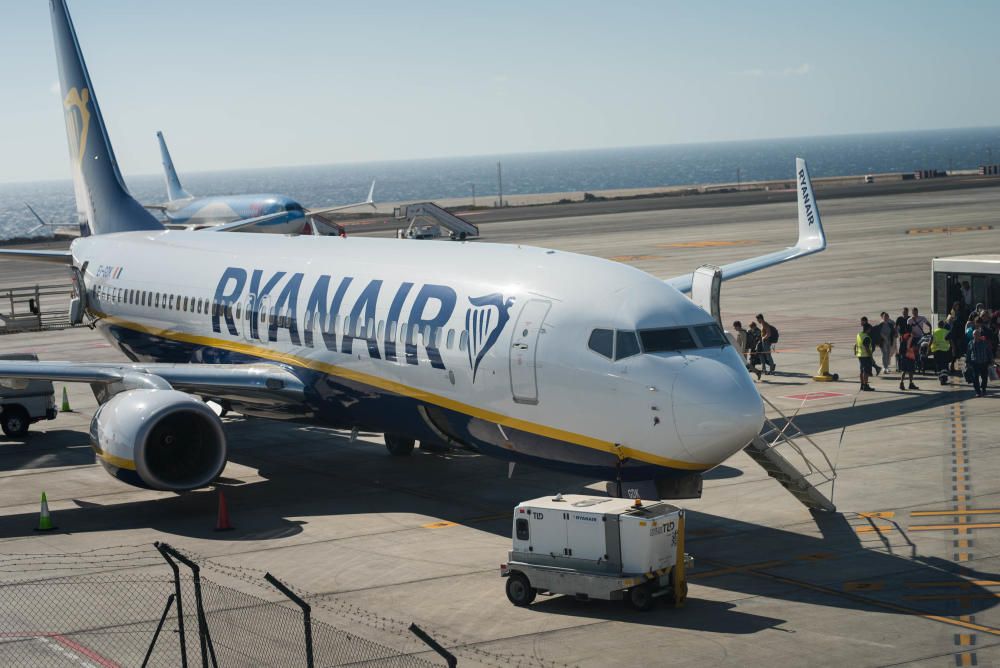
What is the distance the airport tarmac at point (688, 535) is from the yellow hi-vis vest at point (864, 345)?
1215 mm

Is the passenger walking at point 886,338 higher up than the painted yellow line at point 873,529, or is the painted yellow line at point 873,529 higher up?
the passenger walking at point 886,338

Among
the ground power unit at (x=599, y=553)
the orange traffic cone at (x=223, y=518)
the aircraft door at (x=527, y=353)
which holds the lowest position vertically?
the orange traffic cone at (x=223, y=518)

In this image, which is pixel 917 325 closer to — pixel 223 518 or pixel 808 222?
pixel 808 222

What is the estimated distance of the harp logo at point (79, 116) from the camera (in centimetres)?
4009

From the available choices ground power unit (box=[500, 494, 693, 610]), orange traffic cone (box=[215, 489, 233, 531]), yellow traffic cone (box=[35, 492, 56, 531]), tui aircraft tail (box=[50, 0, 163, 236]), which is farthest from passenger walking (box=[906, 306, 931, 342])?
yellow traffic cone (box=[35, 492, 56, 531])

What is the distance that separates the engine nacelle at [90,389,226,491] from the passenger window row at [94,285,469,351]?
3.47 m

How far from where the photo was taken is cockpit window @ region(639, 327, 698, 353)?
21609 mm

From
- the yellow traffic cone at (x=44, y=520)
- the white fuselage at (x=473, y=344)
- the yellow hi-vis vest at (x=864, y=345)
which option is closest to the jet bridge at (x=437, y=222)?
the yellow hi-vis vest at (x=864, y=345)

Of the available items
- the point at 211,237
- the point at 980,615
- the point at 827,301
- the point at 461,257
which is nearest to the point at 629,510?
the point at 980,615

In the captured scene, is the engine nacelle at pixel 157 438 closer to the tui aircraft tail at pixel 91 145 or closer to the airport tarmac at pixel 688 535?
the airport tarmac at pixel 688 535

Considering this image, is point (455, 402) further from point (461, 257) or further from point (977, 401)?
point (977, 401)

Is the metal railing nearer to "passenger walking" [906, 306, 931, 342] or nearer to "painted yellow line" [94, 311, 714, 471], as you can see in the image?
"painted yellow line" [94, 311, 714, 471]

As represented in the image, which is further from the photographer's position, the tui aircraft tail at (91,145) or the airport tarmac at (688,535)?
the tui aircraft tail at (91,145)

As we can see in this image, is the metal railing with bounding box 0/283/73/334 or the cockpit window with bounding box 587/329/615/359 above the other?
the cockpit window with bounding box 587/329/615/359
